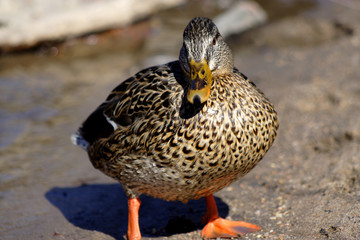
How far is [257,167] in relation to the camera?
5215mm

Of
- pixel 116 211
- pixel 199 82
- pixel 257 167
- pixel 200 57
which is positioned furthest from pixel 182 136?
pixel 257 167

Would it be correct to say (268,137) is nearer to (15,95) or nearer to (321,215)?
(321,215)

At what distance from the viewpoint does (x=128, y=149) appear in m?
3.78

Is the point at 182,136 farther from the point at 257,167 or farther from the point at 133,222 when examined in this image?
the point at 257,167

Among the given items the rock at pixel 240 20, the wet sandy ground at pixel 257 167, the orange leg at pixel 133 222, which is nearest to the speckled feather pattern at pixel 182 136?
the orange leg at pixel 133 222

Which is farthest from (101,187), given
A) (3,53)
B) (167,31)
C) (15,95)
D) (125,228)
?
(167,31)

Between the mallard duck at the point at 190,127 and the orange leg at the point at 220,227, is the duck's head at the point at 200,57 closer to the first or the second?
the mallard duck at the point at 190,127

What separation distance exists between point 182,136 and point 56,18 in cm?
642

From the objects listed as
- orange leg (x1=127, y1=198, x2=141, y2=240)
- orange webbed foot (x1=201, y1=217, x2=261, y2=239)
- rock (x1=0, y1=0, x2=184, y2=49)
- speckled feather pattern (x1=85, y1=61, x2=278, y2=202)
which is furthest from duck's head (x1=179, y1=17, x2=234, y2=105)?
rock (x1=0, y1=0, x2=184, y2=49)

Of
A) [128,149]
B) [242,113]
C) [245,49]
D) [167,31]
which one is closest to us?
[242,113]

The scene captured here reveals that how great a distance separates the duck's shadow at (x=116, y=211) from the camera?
14.5ft

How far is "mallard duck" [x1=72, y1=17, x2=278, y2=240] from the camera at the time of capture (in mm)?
3443

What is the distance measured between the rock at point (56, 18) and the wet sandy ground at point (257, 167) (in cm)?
42

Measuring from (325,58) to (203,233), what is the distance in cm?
456
